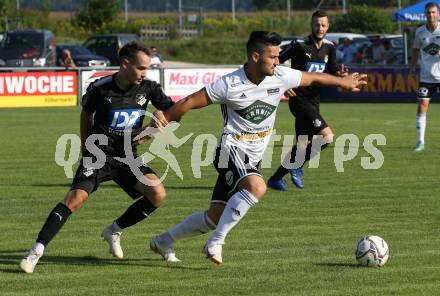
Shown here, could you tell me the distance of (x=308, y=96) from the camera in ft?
45.5

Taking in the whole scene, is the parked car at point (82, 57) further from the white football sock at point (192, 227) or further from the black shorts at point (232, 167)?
the black shorts at point (232, 167)

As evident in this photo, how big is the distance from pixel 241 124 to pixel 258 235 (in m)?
1.91

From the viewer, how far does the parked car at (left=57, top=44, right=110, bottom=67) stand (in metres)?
41.6

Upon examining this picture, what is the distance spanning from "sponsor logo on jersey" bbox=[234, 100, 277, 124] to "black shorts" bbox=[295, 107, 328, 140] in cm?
508

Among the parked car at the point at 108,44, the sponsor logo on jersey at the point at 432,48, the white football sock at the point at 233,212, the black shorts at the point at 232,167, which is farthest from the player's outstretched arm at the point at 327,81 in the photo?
the parked car at the point at 108,44

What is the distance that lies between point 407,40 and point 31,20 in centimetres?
2627

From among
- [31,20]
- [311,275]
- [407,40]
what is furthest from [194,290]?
[31,20]

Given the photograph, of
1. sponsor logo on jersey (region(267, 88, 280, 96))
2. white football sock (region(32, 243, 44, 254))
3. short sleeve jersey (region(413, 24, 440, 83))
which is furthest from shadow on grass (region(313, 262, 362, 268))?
short sleeve jersey (region(413, 24, 440, 83))

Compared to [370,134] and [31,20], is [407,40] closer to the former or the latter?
[370,134]

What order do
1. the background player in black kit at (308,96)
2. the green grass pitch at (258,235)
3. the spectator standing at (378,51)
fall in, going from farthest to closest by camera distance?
the spectator standing at (378,51), the background player in black kit at (308,96), the green grass pitch at (258,235)

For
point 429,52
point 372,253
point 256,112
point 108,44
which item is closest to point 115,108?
point 256,112

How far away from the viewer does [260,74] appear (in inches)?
337

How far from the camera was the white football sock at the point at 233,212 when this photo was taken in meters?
8.45

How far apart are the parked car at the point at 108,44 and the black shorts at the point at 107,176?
120 feet
